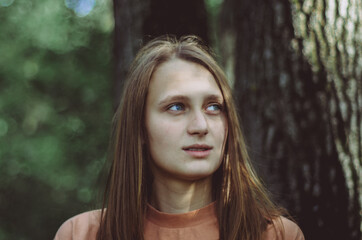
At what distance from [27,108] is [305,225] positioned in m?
12.1

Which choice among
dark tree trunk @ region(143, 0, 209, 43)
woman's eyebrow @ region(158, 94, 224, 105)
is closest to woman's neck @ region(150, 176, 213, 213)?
woman's eyebrow @ region(158, 94, 224, 105)

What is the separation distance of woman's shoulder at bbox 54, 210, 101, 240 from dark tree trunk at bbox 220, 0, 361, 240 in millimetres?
1169

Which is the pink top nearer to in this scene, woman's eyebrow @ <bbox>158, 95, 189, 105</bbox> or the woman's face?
the woman's face

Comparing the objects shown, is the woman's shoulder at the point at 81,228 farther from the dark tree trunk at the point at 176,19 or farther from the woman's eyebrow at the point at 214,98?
the dark tree trunk at the point at 176,19

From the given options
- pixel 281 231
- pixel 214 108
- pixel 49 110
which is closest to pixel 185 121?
pixel 214 108

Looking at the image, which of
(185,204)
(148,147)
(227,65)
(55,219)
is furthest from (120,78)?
(55,219)

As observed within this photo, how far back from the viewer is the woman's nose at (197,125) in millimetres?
2480

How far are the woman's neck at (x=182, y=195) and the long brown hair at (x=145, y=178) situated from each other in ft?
0.31

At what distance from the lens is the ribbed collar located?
2566mm

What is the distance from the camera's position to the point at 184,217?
8.43ft

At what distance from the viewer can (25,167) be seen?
1428 centimetres

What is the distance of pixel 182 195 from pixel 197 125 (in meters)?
0.44

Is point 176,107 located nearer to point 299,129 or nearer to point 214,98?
point 214,98

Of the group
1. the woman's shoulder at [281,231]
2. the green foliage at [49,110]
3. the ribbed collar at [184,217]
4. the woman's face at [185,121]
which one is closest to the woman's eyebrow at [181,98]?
the woman's face at [185,121]
